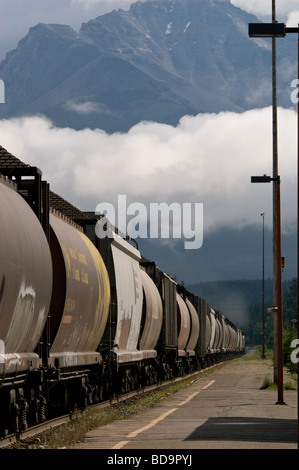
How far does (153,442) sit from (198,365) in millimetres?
48550

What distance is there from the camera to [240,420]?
67.7ft

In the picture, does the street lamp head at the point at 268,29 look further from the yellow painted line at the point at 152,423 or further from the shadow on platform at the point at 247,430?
the yellow painted line at the point at 152,423

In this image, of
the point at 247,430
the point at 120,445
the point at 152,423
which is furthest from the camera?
the point at 152,423

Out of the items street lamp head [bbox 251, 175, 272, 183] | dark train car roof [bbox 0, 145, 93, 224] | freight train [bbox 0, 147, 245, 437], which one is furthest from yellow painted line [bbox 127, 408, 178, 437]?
street lamp head [bbox 251, 175, 272, 183]

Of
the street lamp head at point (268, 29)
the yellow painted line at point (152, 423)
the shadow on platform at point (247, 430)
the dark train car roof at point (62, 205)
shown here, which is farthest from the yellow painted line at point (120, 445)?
the street lamp head at point (268, 29)

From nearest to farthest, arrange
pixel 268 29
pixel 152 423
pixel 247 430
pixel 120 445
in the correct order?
pixel 120 445
pixel 268 29
pixel 247 430
pixel 152 423

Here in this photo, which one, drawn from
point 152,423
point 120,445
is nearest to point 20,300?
point 120,445

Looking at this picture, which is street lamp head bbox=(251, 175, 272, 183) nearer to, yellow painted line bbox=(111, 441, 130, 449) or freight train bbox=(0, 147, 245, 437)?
freight train bbox=(0, 147, 245, 437)

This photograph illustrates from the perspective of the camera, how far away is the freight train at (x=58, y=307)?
1462 cm

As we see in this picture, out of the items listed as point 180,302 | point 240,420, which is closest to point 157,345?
point 180,302

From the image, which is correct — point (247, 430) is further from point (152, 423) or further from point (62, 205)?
point (62, 205)

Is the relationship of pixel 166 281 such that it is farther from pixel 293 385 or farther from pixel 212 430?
pixel 212 430

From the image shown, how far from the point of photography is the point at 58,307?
18.0 meters
